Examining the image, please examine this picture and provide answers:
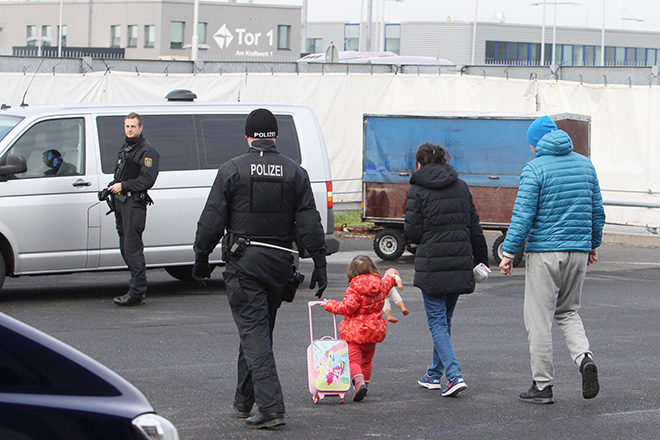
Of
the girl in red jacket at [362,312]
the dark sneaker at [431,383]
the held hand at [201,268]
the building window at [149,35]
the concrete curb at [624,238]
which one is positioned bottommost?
the dark sneaker at [431,383]

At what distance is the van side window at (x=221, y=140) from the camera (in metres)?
11.8

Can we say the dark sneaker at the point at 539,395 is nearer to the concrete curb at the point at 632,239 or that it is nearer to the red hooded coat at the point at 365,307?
the red hooded coat at the point at 365,307

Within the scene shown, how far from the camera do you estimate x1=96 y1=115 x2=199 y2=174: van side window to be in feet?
37.6

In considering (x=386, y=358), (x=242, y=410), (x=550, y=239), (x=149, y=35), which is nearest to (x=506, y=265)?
(x=550, y=239)

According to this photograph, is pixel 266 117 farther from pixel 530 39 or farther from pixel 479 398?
pixel 530 39

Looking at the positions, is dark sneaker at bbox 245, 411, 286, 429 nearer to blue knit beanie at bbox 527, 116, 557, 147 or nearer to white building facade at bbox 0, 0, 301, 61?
blue knit beanie at bbox 527, 116, 557, 147

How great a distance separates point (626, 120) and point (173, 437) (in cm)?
1809

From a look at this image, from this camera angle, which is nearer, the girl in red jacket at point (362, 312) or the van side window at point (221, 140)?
the girl in red jacket at point (362, 312)

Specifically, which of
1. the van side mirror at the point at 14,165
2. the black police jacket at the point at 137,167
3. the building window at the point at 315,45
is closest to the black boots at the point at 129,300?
the black police jacket at the point at 137,167

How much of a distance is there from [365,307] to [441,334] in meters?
0.58

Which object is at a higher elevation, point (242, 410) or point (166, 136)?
point (166, 136)

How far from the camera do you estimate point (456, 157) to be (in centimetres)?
1617

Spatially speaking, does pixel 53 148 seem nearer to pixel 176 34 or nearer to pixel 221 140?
pixel 221 140

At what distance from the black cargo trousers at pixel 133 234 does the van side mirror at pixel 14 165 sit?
95 cm
